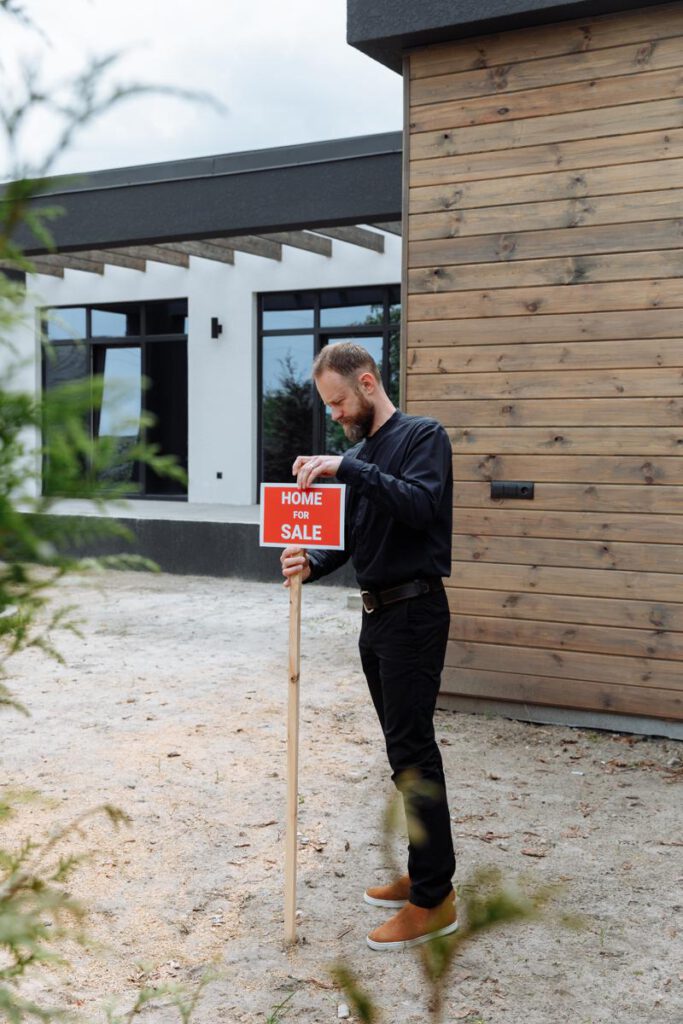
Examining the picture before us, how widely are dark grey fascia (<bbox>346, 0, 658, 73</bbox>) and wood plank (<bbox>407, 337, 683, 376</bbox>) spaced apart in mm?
1691

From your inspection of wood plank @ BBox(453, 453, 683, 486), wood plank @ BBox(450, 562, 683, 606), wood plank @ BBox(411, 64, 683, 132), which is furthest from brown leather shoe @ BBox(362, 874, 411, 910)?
wood plank @ BBox(411, 64, 683, 132)

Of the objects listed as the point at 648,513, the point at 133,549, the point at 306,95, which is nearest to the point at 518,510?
the point at 648,513

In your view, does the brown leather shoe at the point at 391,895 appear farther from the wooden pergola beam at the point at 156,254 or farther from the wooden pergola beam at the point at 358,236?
the wooden pergola beam at the point at 156,254

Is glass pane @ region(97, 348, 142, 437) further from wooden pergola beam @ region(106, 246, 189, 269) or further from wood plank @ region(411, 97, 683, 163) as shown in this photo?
wooden pergola beam @ region(106, 246, 189, 269)

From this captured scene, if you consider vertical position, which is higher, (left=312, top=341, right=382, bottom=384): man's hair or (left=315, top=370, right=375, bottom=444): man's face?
(left=312, top=341, right=382, bottom=384): man's hair

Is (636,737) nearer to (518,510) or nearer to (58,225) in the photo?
(518,510)

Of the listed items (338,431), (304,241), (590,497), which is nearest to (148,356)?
(338,431)

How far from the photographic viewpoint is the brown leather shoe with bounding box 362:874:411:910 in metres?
3.68

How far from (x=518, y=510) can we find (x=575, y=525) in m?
0.33

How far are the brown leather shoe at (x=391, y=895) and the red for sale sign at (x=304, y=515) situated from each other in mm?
1267

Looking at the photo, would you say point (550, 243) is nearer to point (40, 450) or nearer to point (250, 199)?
point (40, 450)

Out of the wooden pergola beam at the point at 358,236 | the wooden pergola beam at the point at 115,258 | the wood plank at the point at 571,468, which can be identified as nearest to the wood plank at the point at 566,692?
the wood plank at the point at 571,468

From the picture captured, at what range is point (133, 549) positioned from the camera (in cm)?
1195

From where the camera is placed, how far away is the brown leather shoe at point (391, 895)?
3.68 m
